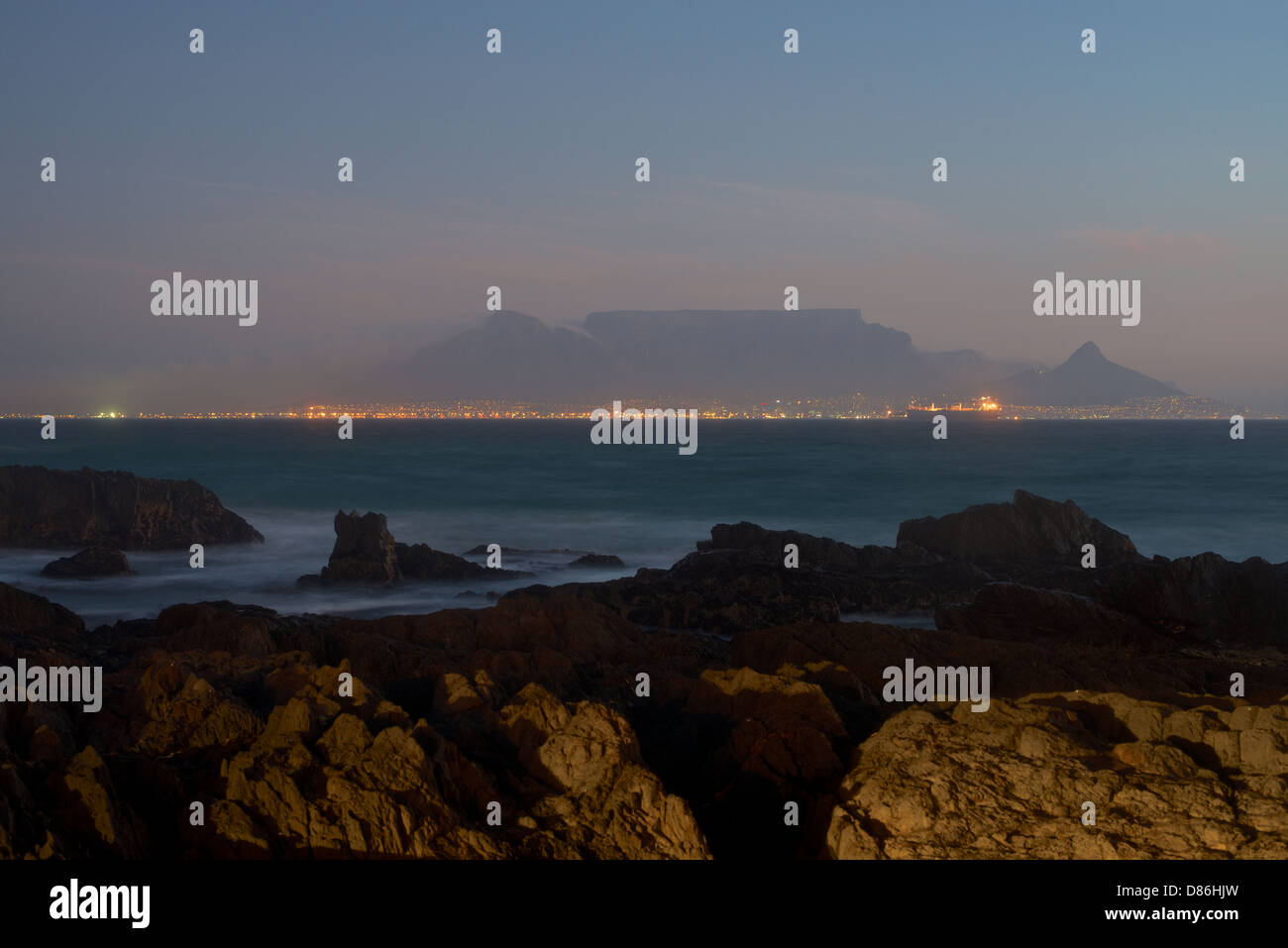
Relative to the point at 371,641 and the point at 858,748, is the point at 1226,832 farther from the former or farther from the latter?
the point at 371,641

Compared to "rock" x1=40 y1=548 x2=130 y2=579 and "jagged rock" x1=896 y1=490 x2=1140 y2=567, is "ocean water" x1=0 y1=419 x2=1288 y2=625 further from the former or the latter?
"jagged rock" x1=896 y1=490 x2=1140 y2=567

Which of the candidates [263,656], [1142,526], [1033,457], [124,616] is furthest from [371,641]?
[1033,457]

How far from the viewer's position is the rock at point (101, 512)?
1332 inches

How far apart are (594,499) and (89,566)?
3500cm

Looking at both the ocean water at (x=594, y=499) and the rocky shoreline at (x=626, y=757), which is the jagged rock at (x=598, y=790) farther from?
the ocean water at (x=594, y=499)

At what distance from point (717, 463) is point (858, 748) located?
269 ft

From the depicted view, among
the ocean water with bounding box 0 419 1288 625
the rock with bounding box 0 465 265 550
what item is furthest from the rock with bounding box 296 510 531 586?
the rock with bounding box 0 465 265 550

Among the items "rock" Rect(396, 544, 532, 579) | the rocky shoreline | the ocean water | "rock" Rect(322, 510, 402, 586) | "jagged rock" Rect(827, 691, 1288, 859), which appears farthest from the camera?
the ocean water

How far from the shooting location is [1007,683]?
10.4 m

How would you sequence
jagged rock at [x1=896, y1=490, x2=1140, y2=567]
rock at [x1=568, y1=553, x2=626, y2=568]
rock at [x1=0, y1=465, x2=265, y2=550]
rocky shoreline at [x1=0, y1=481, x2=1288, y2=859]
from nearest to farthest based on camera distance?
rocky shoreline at [x1=0, y1=481, x2=1288, y2=859] → jagged rock at [x1=896, y1=490, x2=1140, y2=567] → rock at [x1=568, y1=553, x2=626, y2=568] → rock at [x1=0, y1=465, x2=265, y2=550]

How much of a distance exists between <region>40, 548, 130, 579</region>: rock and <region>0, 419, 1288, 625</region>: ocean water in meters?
0.51

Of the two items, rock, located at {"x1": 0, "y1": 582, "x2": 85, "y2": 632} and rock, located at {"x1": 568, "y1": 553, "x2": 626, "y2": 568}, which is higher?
rock, located at {"x1": 0, "y1": 582, "x2": 85, "y2": 632}

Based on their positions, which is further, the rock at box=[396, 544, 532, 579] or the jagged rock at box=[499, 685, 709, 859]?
the rock at box=[396, 544, 532, 579]

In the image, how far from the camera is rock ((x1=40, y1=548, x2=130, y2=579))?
27266mm
